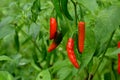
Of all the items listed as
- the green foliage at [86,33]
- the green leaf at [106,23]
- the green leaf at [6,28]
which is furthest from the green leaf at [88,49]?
the green leaf at [6,28]

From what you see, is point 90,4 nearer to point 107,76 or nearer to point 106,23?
point 106,23

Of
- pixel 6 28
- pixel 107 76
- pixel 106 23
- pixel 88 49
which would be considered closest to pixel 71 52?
pixel 88 49

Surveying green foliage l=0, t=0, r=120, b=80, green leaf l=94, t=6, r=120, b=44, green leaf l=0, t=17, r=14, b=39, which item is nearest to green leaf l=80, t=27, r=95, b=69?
green foliage l=0, t=0, r=120, b=80

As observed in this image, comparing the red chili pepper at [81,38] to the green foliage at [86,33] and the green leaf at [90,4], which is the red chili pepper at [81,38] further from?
the green leaf at [90,4]

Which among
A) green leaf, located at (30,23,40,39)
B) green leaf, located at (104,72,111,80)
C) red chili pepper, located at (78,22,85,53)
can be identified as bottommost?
green leaf, located at (104,72,111,80)

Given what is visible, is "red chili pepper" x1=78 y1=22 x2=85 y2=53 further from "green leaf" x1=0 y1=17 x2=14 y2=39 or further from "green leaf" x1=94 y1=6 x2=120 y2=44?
"green leaf" x1=0 y1=17 x2=14 y2=39

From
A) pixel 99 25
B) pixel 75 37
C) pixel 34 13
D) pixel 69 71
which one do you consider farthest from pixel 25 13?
pixel 99 25

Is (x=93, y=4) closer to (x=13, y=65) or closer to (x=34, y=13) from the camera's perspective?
(x=34, y=13)
